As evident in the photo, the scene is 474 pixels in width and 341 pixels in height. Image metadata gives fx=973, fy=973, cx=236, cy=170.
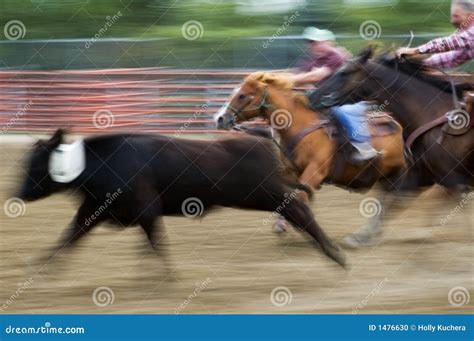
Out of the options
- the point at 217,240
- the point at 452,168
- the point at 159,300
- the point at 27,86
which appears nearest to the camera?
the point at 159,300

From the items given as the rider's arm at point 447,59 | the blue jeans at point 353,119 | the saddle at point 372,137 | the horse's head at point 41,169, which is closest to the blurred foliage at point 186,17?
the saddle at point 372,137

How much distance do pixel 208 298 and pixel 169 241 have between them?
74.8 inches

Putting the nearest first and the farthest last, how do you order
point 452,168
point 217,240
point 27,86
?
point 452,168 < point 217,240 < point 27,86

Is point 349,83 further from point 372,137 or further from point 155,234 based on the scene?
point 155,234

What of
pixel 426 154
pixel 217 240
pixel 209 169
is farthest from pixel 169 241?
pixel 426 154

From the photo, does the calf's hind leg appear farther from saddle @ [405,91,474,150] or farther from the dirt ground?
saddle @ [405,91,474,150]

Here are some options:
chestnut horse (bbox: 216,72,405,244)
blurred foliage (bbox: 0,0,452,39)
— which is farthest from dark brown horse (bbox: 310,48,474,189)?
blurred foliage (bbox: 0,0,452,39)

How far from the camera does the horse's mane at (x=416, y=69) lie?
754 centimetres

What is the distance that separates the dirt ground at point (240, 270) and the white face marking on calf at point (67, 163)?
1.80 ft

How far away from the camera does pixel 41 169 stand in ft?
21.0

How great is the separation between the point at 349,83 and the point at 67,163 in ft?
7.83

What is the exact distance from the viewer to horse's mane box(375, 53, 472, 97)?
7.54 m

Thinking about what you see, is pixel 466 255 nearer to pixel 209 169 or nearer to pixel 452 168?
pixel 452 168

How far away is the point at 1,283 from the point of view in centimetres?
648
